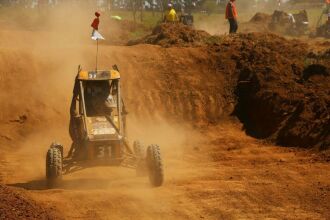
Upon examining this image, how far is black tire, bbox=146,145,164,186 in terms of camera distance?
39.9 ft

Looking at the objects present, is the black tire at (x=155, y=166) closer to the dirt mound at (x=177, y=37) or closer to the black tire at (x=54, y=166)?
the black tire at (x=54, y=166)

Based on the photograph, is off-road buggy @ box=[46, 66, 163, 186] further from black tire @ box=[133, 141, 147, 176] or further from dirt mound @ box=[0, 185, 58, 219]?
dirt mound @ box=[0, 185, 58, 219]

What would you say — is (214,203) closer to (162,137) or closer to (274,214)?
(274,214)

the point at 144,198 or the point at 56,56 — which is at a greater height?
the point at 56,56

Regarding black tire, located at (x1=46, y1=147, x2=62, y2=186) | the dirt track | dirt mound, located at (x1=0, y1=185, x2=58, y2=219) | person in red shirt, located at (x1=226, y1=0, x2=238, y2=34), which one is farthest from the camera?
person in red shirt, located at (x1=226, y1=0, x2=238, y2=34)

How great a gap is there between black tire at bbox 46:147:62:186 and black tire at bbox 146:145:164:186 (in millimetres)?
1877

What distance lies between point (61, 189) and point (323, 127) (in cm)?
791

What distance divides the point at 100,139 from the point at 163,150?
4.90m

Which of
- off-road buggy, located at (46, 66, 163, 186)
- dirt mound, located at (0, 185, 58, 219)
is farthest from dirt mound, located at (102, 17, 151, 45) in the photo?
dirt mound, located at (0, 185, 58, 219)

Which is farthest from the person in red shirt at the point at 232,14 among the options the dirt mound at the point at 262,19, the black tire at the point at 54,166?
the black tire at the point at 54,166

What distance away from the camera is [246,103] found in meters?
20.3

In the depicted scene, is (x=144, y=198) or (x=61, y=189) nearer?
(x=144, y=198)

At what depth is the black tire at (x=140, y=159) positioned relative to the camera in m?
12.7

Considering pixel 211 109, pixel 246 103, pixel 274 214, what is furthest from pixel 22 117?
pixel 274 214
